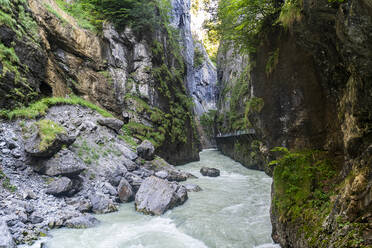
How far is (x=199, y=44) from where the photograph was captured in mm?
46875

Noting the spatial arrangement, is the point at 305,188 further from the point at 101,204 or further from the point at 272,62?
the point at 101,204

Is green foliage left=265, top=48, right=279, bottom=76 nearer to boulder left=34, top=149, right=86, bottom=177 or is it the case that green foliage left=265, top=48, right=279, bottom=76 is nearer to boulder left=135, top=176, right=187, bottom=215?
boulder left=135, top=176, right=187, bottom=215

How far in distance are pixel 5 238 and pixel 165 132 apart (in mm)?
12704

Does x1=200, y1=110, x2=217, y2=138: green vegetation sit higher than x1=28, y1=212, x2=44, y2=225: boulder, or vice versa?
x1=200, y1=110, x2=217, y2=138: green vegetation

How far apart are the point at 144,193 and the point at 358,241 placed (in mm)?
6856

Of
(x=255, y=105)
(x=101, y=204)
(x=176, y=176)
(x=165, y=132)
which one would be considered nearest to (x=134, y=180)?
(x=101, y=204)

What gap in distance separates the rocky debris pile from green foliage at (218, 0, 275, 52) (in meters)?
5.92

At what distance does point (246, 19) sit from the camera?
628cm

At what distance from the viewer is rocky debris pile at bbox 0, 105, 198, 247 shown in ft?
19.7

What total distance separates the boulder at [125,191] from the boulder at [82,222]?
2025mm

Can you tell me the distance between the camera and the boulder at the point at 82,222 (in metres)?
6.19

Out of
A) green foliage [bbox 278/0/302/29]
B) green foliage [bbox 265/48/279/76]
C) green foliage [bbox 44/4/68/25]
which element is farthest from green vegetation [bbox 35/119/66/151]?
green foliage [bbox 44/4/68/25]

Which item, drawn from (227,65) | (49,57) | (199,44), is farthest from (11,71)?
(199,44)

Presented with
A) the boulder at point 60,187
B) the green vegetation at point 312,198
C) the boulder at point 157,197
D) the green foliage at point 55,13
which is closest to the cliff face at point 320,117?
the green vegetation at point 312,198
